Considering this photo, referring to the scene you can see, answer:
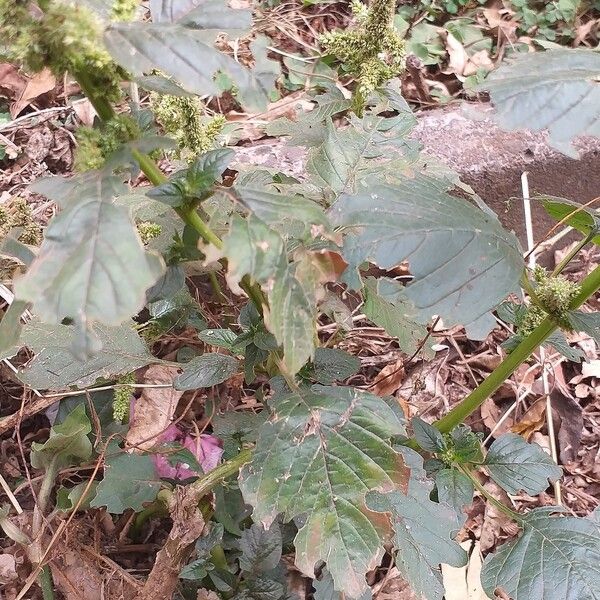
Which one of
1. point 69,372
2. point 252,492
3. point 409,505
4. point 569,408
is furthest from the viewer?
point 569,408

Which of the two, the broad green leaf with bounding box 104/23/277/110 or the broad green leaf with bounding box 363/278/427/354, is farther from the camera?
the broad green leaf with bounding box 363/278/427/354

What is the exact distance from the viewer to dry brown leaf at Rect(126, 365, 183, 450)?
4.87ft

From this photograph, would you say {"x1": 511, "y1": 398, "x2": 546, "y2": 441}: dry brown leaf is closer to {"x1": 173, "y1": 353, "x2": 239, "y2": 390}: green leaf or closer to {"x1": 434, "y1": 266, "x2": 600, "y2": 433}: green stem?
{"x1": 434, "y1": 266, "x2": 600, "y2": 433}: green stem

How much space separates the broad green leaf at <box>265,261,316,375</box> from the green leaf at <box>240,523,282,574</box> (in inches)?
21.4

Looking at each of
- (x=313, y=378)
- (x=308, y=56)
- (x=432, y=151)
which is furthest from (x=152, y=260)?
(x=308, y=56)

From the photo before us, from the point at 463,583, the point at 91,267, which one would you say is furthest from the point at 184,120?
the point at 463,583

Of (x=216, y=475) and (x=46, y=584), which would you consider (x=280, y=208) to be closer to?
(x=216, y=475)

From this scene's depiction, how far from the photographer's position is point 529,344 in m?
0.99

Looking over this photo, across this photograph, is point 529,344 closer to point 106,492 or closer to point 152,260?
point 152,260

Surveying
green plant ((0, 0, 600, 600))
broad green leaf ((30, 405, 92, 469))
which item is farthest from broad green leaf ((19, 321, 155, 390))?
broad green leaf ((30, 405, 92, 469))

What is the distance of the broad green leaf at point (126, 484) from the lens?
3.92ft

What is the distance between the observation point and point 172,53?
64cm

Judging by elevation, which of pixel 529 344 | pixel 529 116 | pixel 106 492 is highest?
pixel 529 116

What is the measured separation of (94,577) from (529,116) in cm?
118
